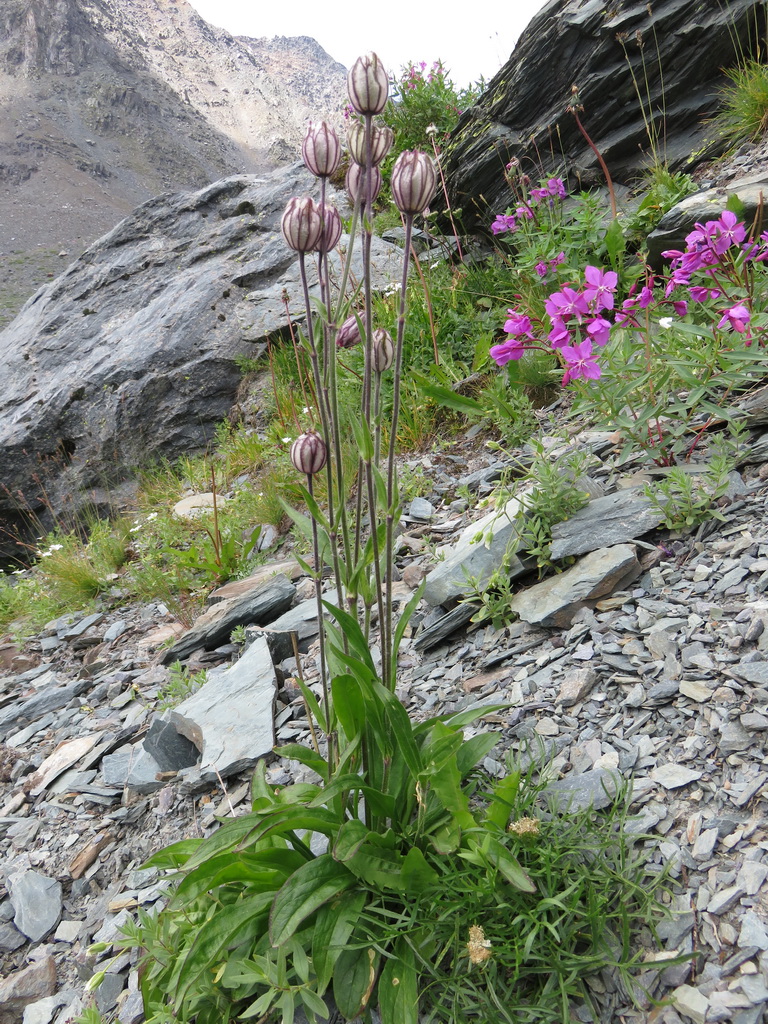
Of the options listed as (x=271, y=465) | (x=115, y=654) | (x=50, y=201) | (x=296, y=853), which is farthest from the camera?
(x=50, y=201)

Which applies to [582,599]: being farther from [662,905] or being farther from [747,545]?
[662,905]

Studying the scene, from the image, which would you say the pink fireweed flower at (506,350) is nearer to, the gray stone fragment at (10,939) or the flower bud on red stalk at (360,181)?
the flower bud on red stalk at (360,181)

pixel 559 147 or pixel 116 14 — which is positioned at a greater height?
pixel 116 14

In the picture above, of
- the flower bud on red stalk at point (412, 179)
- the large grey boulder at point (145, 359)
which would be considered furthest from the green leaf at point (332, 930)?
the large grey boulder at point (145, 359)

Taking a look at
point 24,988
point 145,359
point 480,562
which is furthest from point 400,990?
point 145,359

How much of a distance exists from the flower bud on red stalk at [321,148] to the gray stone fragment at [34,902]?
222 centimetres

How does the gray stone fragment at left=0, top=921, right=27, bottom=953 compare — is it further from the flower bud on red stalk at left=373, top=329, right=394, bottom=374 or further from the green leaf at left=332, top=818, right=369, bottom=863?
the flower bud on red stalk at left=373, top=329, right=394, bottom=374

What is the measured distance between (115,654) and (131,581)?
3.39 feet

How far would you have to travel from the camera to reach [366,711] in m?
1.47

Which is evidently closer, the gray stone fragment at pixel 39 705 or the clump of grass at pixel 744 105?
the gray stone fragment at pixel 39 705

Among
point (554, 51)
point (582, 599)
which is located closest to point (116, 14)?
point (554, 51)

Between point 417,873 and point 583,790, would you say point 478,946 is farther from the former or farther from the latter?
point 583,790

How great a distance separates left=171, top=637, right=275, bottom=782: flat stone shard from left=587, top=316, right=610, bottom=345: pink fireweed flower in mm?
1720

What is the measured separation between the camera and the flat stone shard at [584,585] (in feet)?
6.76
